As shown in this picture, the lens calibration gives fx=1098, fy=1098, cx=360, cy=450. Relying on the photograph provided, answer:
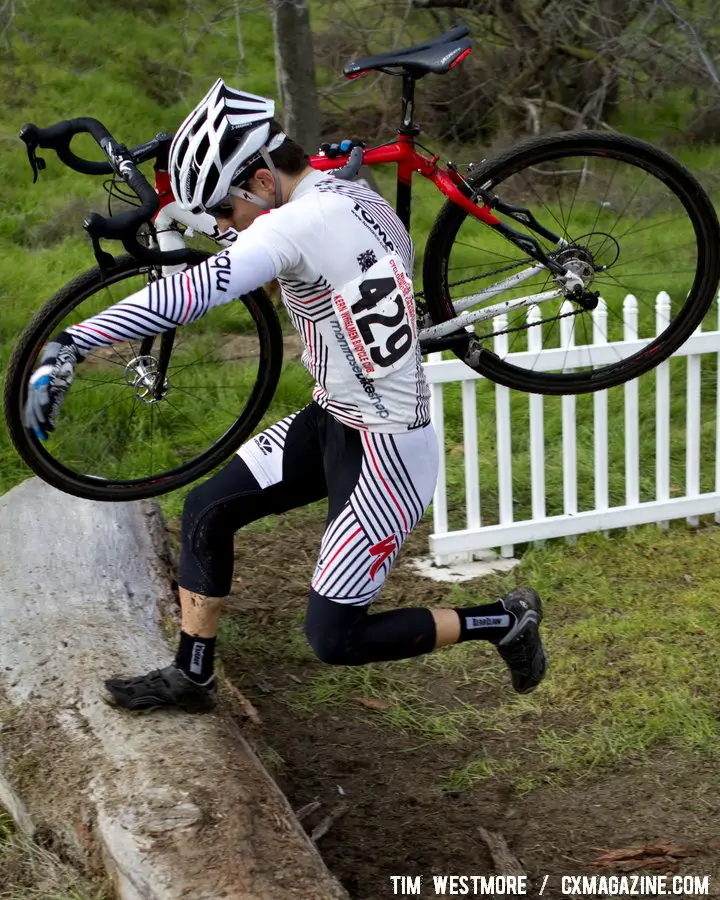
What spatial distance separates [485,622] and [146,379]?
140cm

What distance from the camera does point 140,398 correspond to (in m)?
3.72

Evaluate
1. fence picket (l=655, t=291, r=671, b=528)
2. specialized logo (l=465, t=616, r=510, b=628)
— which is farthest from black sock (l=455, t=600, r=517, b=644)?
fence picket (l=655, t=291, r=671, b=528)

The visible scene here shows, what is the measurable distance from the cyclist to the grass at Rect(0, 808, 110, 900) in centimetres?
50

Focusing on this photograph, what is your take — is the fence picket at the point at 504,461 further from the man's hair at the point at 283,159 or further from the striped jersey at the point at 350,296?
the man's hair at the point at 283,159

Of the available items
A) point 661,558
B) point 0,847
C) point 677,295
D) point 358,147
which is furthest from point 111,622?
point 677,295

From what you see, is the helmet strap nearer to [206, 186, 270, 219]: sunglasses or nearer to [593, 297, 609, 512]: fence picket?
[206, 186, 270, 219]: sunglasses

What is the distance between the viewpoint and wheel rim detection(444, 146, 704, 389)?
389 centimetres

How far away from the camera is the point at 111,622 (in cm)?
401

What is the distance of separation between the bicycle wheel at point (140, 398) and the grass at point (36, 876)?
1.13 metres

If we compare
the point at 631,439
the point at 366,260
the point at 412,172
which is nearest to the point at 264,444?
the point at 366,260

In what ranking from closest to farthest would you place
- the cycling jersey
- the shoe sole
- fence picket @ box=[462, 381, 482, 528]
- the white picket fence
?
the cycling jersey, the shoe sole, the white picket fence, fence picket @ box=[462, 381, 482, 528]

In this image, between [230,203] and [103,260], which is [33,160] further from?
[230,203]

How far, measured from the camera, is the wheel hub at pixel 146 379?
3.68 m

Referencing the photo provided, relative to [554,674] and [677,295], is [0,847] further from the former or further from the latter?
[677,295]
